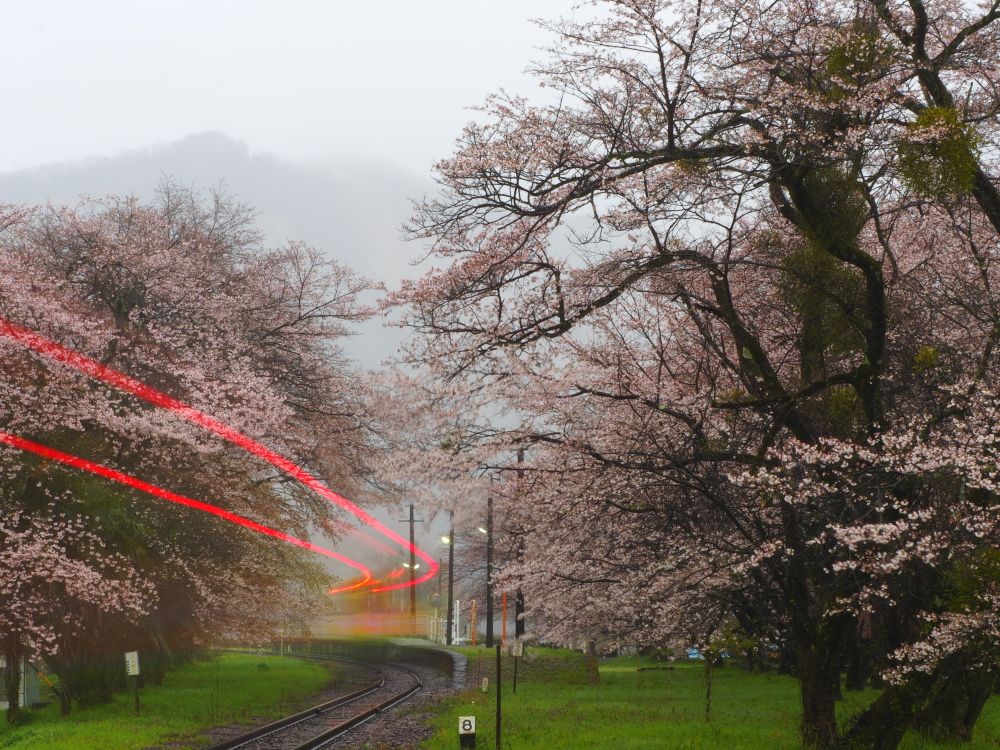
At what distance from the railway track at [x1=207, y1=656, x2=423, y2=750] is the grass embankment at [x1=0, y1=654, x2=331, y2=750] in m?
0.96

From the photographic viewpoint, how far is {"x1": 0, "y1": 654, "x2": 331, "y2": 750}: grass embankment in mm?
17281

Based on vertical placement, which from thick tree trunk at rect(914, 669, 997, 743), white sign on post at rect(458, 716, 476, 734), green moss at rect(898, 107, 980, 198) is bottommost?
white sign on post at rect(458, 716, 476, 734)

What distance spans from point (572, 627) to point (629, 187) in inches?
532

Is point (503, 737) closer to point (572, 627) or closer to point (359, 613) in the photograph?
point (572, 627)

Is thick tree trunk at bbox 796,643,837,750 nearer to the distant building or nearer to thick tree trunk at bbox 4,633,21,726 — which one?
thick tree trunk at bbox 4,633,21,726

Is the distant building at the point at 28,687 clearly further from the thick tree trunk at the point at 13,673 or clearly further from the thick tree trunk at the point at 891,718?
the thick tree trunk at the point at 891,718

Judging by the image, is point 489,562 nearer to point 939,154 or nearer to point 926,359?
point 926,359

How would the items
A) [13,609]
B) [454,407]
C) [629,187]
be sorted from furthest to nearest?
1. [13,609]
2. [454,407]
3. [629,187]

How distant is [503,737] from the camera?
16.3 meters

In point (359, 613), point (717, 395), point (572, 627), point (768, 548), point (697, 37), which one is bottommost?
point (359, 613)

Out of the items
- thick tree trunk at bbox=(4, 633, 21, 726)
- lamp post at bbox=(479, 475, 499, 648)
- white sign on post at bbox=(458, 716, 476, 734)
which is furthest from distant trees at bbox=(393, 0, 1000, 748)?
lamp post at bbox=(479, 475, 499, 648)

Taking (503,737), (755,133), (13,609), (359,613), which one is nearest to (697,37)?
(755,133)

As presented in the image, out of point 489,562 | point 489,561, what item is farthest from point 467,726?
point 489,561

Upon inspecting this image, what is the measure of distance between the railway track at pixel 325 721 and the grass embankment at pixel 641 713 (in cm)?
199
